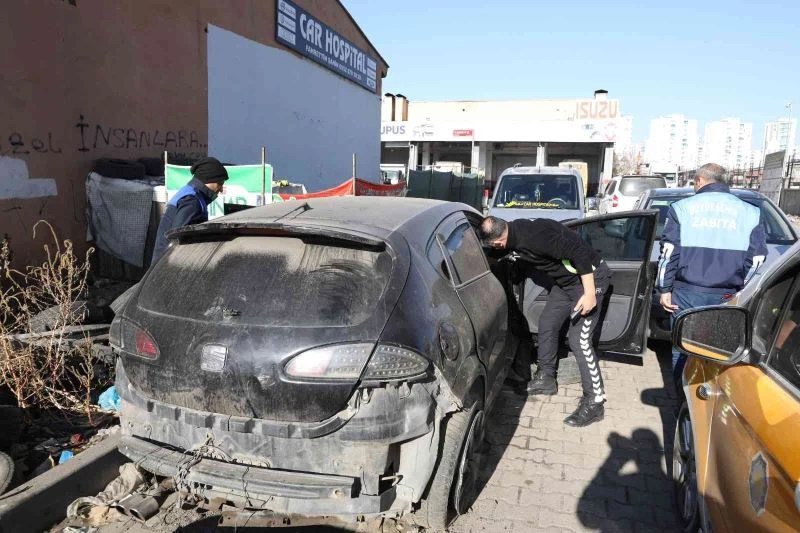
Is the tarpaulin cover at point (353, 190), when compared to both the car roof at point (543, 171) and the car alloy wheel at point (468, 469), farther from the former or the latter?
the car alloy wheel at point (468, 469)

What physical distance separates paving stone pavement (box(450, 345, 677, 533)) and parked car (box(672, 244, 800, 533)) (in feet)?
1.51

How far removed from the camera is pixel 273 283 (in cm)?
257

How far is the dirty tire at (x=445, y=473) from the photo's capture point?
8.75ft

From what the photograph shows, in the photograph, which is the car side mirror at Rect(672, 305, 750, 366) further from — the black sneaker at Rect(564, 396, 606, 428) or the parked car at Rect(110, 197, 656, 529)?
the black sneaker at Rect(564, 396, 606, 428)

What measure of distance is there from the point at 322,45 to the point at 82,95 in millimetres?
9290

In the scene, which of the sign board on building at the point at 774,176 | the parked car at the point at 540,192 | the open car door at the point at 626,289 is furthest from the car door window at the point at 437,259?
the sign board on building at the point at 774,176

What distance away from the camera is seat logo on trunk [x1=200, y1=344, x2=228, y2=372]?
2.44 m

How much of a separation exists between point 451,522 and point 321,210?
188cm

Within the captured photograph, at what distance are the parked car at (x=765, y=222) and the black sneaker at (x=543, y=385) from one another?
1421 millimetres

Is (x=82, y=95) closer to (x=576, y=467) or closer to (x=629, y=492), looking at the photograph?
(x=576, y=467)

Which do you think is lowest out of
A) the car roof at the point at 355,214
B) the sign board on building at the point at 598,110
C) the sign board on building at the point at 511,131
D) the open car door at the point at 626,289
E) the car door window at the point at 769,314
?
the open car door at the point at 626,289

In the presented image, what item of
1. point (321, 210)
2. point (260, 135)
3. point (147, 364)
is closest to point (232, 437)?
point (147, 364)

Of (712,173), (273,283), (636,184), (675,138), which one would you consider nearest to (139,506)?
(273,283)

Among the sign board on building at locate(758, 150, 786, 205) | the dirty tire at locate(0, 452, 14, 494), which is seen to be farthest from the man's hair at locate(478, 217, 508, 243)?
the sign board on building at locate(758, 150, 786, 205)
